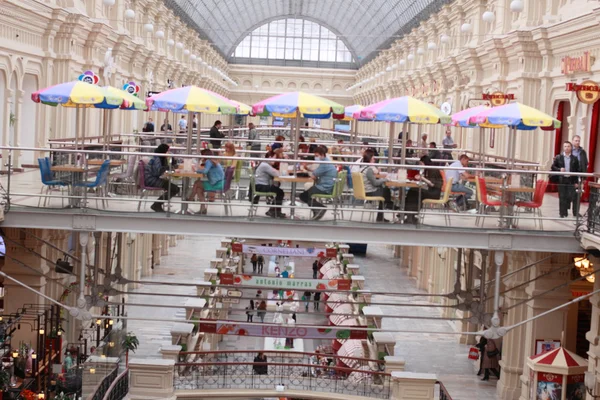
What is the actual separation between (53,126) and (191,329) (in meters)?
8.05

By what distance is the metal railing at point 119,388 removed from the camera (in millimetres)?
22998

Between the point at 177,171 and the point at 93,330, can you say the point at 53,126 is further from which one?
the point at 177,171

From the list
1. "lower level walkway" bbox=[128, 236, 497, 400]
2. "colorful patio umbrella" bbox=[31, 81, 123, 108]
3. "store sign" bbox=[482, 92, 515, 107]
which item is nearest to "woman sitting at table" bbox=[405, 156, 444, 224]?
"lower level walkway" bbox=[128, 236, 497, 400]

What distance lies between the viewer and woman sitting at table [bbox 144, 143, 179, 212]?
18.8m

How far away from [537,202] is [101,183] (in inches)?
315

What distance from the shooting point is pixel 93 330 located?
101 ft

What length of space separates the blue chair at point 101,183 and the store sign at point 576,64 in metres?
12.8

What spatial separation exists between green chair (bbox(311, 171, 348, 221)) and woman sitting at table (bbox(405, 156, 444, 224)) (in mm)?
1215

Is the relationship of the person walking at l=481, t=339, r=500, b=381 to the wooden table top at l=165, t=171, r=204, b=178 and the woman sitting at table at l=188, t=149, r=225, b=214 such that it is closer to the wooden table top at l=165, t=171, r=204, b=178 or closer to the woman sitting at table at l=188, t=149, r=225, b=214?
the woman sitting at table at l=188, t=149, r=225, b=214

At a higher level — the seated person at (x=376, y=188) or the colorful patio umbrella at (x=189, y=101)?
the colorful patio umbrella at (x=189, y=101)

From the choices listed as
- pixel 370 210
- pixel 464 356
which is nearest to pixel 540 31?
pixel 464 356

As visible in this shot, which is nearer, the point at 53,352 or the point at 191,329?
the point at 53,352

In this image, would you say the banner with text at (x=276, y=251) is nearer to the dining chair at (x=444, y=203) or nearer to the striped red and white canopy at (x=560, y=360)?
the dining chair at (x=444, y=203)

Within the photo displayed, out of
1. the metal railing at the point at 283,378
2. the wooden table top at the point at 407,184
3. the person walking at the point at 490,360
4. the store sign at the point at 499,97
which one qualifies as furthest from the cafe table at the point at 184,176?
the store sign at the point at 499,97
